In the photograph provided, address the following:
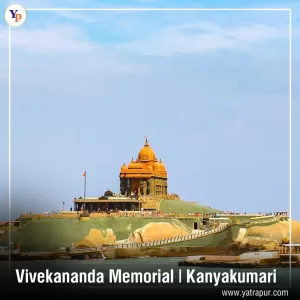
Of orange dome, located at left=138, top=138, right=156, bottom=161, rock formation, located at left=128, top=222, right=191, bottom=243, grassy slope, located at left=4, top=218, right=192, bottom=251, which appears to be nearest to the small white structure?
rock formation, located at left=128, top=222, right=191, bottom=243

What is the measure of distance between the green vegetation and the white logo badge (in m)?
58.2

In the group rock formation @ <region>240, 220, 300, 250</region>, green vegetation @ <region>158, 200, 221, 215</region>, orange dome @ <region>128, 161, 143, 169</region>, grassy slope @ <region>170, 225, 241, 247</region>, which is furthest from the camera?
orange dome @ <region>128, 161, 143, 169</region>

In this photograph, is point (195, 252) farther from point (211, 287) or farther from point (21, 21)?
point (21, 21)

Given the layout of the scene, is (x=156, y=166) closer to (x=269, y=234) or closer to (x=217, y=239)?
(x=217, y=239)

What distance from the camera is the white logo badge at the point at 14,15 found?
5431cm

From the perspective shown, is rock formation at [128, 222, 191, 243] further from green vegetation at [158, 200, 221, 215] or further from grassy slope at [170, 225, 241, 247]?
green vegetation at [158, 200, 221, 215]

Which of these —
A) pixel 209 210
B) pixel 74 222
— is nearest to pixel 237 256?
pixel 74 222

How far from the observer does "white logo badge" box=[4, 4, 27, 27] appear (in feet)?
178

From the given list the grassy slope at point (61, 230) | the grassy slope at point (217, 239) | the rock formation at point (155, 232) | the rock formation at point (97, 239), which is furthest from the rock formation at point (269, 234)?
the rock formation at point (97, 239)

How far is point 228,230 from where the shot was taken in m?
103

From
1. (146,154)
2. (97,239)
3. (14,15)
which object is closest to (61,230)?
(97,239)

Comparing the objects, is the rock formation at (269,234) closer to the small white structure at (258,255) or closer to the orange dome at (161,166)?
the small white structure at (258,255)

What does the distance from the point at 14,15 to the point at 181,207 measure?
2363 inches

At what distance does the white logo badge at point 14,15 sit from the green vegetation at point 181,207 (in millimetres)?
58185
